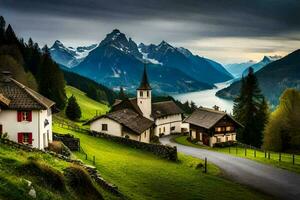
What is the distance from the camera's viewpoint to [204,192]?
3388 centimetres

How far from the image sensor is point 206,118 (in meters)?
82.7

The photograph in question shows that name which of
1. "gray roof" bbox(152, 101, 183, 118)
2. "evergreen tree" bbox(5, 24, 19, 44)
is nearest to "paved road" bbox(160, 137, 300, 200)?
"gray roof" bbox(152, 101, 183, 118)

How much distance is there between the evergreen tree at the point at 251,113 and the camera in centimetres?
8712

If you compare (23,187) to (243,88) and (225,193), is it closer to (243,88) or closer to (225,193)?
(225,193)

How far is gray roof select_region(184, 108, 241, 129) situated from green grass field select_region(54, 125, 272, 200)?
108 feet

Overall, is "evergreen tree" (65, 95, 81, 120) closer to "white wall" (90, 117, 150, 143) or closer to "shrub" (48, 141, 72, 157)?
"white wall" (90, 117, 150, 143)

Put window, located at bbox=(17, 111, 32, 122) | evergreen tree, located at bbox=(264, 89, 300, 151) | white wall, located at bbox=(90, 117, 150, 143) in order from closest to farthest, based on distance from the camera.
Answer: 1. window, located at bbox=(17, 111, 32, 122)
2. white wall, located at bbox=(90, 117, 150, 143)
3. evergreen tree, located at bbox=(264, 89, 300, 151)

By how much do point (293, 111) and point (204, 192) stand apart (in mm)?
51208

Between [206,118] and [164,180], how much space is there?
47374 millimetres

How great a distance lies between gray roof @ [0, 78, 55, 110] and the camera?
3825 cm

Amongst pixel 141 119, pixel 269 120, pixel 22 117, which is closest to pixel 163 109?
pixel 141 119

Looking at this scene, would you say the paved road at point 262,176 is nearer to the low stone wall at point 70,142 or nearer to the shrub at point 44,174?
the low stone wall at point 70,142

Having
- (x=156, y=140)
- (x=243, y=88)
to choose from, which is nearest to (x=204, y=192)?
(x=156, y=140)

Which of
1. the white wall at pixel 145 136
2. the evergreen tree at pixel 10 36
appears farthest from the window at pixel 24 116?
the evergreen tree at pixel 10 36
